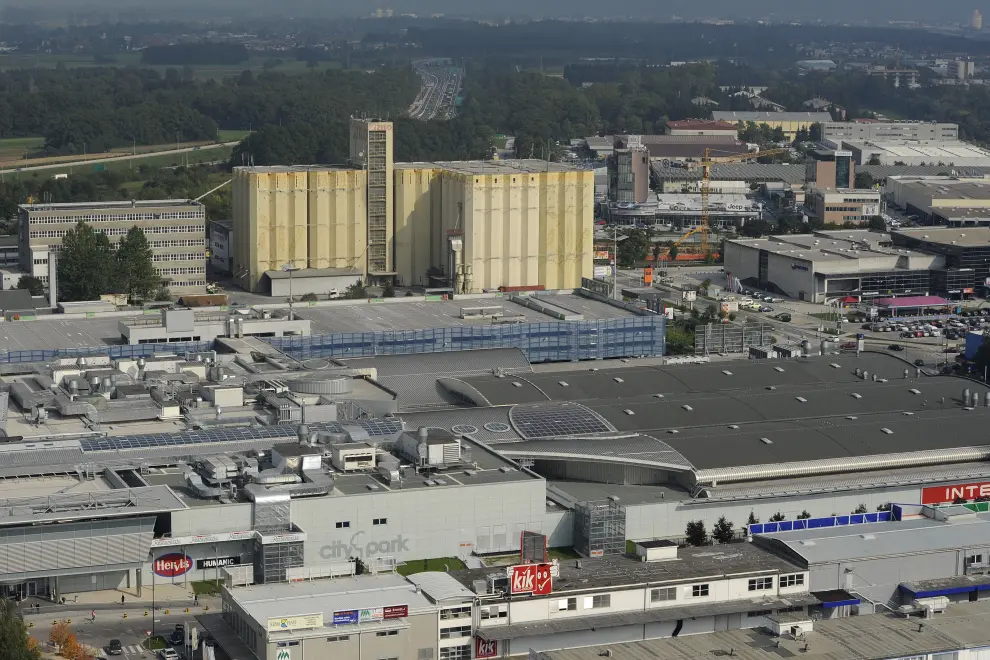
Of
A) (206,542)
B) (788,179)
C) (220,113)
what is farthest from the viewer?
(220,113)

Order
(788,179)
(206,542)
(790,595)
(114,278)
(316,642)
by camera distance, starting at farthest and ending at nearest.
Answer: (788,179) → (114,278) → (206,542) → (790,595) → (316,642)

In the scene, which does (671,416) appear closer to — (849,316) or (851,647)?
(851,647)

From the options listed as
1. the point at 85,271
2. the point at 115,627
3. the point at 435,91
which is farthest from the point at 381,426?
the point at 435,91

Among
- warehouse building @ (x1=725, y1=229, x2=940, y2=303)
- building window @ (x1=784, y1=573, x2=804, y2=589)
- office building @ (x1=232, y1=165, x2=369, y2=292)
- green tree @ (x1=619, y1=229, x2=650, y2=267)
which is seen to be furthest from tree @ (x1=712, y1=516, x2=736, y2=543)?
green tree @ (x1=619, y1=229, x2=650, y2=267)

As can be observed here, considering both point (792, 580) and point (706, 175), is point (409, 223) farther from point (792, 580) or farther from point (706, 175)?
point (792, 580)

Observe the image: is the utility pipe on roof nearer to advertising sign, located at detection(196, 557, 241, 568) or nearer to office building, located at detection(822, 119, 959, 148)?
advertising sign, located at detection(196, 557, 241, 568)

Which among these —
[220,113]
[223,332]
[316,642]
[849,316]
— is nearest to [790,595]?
[316,642]
